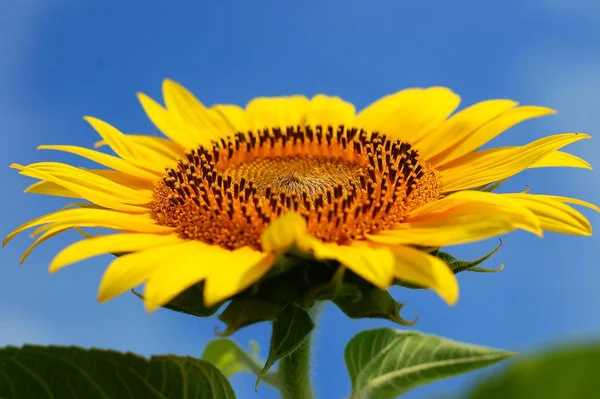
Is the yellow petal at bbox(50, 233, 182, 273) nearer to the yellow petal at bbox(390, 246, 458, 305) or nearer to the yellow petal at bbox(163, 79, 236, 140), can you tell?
the yellow petal at bbox(390, 246, 458, 305)

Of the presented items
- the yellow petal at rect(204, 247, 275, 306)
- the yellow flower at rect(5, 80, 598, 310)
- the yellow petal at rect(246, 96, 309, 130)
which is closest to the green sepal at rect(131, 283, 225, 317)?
the yellow flower at rect(5, 80, 598, 310)

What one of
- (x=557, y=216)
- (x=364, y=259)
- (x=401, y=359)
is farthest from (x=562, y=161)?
(x=364, y=259)

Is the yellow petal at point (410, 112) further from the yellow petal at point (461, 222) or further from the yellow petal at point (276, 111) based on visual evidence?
the yellow petal at point (461, 222)

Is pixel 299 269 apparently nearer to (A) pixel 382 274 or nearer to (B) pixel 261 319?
(B) pixel 261 319

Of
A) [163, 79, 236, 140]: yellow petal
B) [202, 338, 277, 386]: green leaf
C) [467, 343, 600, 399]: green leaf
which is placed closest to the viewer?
[467, 343, 600, 399]: green leaf

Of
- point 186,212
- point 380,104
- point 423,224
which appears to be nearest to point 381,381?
point 423,224

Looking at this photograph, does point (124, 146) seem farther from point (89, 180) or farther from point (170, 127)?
point (89, 180)

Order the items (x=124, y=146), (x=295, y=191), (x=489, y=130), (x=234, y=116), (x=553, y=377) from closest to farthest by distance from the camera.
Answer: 1. (x=553, y=377)
2. (x=295, y=191)
3. (x=489, y=130)
4. (x=124, y=146)
5. (x=234, y=116)
